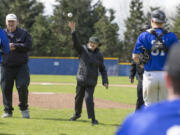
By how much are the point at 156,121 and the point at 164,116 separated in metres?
0.05

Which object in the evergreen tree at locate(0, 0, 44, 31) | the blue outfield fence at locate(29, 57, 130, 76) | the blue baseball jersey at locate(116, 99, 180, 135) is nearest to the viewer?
the blue baseball jersey at locate(116, 99, 180, 135)

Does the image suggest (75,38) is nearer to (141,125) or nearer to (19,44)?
(19,44)

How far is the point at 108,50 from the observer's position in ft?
176

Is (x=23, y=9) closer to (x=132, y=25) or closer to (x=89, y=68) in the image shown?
(x=132, y=25)

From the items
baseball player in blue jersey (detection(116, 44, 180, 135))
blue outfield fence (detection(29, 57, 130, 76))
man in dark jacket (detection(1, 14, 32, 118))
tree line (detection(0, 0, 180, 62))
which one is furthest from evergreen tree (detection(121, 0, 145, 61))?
baseball player in blue jersey (detection(116, 44, 180, 135))

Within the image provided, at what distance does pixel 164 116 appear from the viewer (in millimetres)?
1664

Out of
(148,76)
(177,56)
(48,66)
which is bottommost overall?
(48,66)

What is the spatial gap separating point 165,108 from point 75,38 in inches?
229

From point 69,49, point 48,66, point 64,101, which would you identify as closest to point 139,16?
point 69,49

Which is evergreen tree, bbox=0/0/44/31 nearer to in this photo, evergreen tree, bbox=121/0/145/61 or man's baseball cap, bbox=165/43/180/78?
evergreen tree, bbox=121/0/145/61

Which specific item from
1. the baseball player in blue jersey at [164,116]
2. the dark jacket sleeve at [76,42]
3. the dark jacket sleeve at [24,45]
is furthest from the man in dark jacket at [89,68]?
the baseball player in blue jersey at [164,116]

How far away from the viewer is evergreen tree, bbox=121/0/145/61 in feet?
183

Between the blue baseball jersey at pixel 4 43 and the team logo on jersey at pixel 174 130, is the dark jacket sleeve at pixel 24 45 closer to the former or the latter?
the blue baseball jersey at pixel 4 43

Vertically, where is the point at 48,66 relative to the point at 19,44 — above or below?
below
